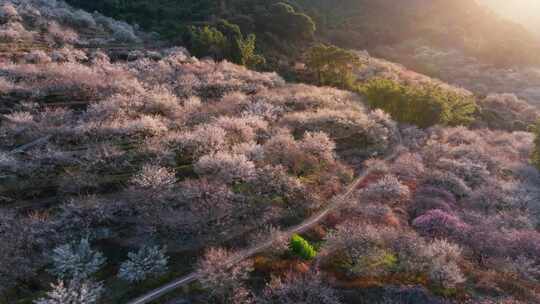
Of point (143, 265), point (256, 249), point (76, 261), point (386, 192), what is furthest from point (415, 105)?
point (76, 261)

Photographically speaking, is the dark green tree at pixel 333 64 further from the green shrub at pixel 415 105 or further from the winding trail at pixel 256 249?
the winding trail at pixel 256 249

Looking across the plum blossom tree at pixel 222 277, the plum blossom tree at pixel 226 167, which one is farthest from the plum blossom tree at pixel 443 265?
the plum blossom tree at pixel 226 167

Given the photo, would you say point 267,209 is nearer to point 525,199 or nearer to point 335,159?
point 335,159

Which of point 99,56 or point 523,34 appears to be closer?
point 99,56

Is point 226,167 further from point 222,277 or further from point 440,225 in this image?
point 440,225

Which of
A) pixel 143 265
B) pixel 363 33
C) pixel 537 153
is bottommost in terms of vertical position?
pixel 143 265

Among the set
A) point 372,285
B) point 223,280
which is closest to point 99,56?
point 223,280
